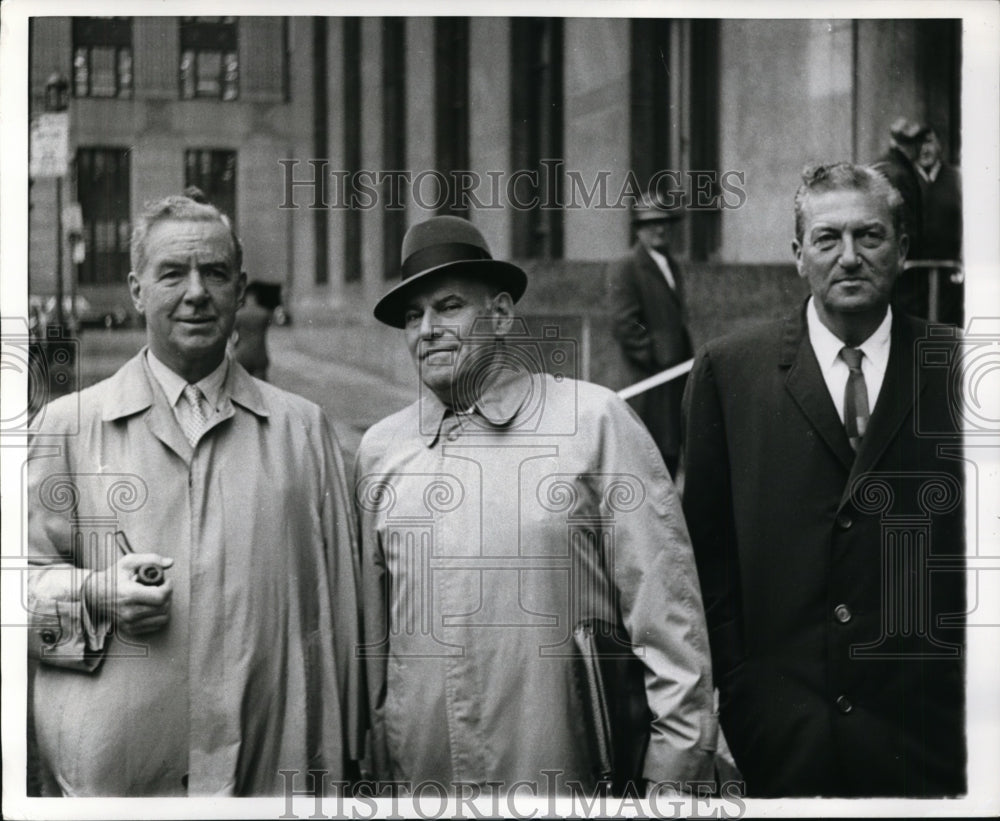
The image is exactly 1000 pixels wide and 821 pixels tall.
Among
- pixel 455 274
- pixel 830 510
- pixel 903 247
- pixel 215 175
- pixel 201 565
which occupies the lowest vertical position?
pixel 201 565

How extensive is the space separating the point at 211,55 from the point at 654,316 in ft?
5.85

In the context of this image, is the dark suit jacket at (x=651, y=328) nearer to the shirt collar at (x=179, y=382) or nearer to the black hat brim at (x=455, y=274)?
the black hat brim at (x=455, y=274)

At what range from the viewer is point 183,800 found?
4391mm

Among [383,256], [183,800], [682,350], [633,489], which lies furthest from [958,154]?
[183,800]

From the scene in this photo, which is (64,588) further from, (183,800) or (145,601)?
(183,800)

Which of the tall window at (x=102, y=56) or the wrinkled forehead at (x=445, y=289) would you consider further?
the tall window at (x=102, y=56)

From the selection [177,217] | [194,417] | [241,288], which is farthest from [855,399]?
[177,217]

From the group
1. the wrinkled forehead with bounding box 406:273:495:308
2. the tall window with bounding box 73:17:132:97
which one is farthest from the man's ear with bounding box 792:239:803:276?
the tall window with bounding box 73:17:132:97

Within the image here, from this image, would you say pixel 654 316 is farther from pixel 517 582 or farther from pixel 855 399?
pixel 517 582

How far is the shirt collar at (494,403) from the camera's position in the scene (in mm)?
4332

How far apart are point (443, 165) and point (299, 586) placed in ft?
4.99

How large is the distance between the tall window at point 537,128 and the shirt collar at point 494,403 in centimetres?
42

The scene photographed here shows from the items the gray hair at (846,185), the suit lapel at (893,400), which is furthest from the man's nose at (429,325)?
the suit lapel at (893,400)

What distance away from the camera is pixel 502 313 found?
437cm
